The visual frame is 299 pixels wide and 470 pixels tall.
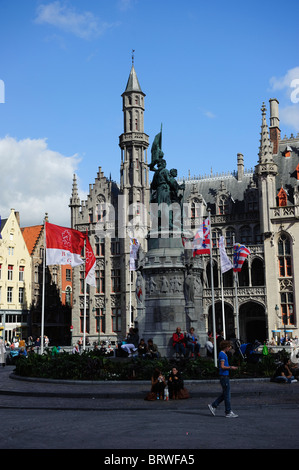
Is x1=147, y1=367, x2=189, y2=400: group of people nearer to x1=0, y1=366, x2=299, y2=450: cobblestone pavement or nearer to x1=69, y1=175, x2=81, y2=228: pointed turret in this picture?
x1=0, y1=366, x2=299, y2=450: cobblestone pavement

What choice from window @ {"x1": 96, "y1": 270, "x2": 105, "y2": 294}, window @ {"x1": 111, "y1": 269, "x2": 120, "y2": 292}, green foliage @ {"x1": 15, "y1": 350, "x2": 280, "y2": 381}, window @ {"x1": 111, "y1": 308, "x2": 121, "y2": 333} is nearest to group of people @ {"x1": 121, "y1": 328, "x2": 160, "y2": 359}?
green foliage @ {"x1": 15, "y1": 350, "x2": 280, "y2": 381}

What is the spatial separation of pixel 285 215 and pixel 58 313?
116ft

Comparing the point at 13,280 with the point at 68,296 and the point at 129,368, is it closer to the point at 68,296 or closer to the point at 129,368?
the point at 68,296

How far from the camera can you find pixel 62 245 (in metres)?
31.0

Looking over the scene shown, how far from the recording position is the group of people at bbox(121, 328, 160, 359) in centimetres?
2273

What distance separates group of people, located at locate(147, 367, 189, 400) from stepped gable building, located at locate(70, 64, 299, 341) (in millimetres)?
40113

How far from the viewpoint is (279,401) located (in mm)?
15789

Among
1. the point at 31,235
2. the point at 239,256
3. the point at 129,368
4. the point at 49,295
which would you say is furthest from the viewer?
the point at 31,235

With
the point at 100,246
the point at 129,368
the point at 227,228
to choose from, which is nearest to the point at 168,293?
the point at 129,368

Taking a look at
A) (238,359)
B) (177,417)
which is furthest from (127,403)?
(238,359)

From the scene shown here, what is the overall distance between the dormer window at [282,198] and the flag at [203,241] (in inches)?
1039

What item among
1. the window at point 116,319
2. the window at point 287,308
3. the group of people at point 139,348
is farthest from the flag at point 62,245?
the window at point 116,319

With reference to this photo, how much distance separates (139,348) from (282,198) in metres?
39.9
